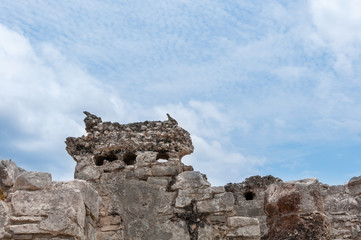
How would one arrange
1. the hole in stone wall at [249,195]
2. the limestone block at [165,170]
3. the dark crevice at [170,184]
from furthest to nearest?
the hole in stone wall at [249,195]
the limestone block at [165,170]
the dark crevice at [170,184]

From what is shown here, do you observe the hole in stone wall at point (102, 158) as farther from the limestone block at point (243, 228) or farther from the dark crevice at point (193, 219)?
the limestone block at point (243, 228)

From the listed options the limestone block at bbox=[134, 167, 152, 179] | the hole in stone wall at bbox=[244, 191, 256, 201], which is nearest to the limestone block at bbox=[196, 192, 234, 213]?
the limestone block at bbox=[134, 167, 152, 179]

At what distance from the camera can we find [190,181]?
6.46 meters

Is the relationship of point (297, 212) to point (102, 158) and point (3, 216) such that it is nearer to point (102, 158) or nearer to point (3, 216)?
point (3, 216)

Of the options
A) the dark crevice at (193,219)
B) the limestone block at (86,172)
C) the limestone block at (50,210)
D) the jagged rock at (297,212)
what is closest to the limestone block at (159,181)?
the dark crevice at (193,219)

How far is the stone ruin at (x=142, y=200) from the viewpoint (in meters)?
3.92

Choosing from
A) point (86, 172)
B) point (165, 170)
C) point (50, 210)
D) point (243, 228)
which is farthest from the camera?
point (86, 172)

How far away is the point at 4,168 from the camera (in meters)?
4.39

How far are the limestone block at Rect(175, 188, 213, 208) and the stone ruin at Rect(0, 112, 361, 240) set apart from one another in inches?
0.6

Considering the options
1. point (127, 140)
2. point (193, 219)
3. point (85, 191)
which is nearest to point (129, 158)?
point (127, 140)

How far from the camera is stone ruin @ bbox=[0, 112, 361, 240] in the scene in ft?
12.9

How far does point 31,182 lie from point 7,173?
508 millimetres

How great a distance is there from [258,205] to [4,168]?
7519 mm

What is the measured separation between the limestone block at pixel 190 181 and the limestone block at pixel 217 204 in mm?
235
